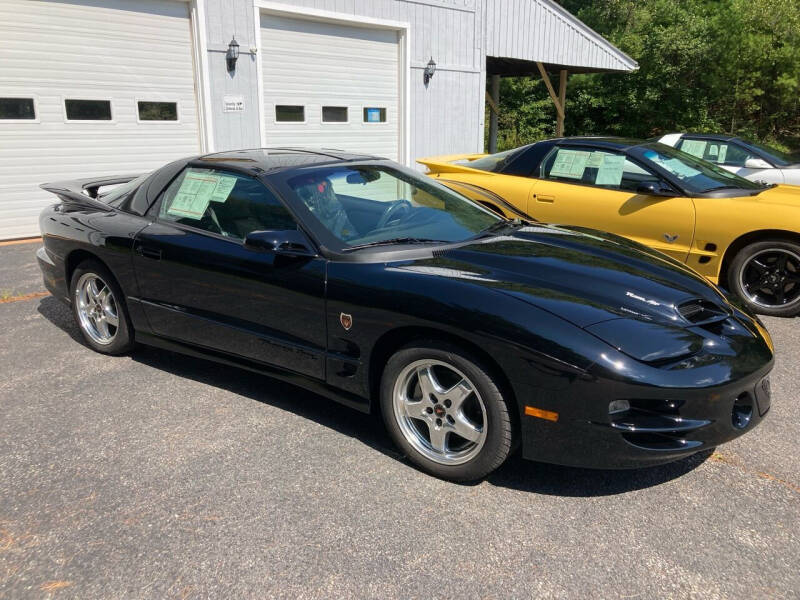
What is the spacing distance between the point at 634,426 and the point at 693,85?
80.2ft

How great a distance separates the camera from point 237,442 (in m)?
3.28

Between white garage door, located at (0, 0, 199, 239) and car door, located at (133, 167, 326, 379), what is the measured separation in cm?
559

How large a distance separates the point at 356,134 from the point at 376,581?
10.4 metres

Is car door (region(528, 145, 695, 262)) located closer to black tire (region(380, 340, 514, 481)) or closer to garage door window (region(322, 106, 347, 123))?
black tire (region(380, 340, 514, 481))

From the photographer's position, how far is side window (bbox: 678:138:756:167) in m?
9.05

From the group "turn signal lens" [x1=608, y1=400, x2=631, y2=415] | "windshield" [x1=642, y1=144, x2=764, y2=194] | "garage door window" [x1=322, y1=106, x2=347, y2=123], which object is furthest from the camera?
"garage door window" [x1=322, y1=106, x2=347, y2=123]

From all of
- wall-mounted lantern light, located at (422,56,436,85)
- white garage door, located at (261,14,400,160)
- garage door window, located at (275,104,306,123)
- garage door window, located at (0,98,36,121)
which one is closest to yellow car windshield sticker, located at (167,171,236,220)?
garage door window, located at (0,98,36,121)

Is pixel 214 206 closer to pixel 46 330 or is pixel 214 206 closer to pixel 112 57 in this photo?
pixel 46 330

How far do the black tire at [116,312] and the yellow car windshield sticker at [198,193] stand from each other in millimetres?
681

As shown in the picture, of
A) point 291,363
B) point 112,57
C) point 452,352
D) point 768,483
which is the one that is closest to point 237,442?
point 291,363

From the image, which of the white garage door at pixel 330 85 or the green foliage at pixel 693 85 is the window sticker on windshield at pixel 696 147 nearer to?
the white garage door at pixel 330 85

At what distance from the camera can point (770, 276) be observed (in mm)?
5328

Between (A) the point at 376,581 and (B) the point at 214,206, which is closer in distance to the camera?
(A) the point at 376,581

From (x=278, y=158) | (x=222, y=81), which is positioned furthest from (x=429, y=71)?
(x=278, y=158)
